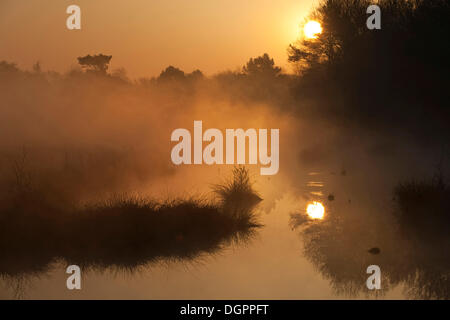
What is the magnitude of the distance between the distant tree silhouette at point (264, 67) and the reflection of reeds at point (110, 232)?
6469 cm

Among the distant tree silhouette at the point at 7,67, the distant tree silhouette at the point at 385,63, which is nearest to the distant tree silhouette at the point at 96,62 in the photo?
the distant tree silhouette at the point at 7,67

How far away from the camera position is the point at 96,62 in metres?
72.8

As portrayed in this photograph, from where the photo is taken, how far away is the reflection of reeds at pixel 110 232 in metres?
10.1

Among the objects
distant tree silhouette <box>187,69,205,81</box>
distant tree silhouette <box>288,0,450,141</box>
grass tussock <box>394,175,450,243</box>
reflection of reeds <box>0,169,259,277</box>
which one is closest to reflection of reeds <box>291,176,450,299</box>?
grass tussock <box>394,175,450,243</box>

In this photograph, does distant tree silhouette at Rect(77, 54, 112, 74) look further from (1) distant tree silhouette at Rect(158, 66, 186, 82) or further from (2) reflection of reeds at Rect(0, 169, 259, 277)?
(2) reflection of reeds at Rect(0, 169, 259, 277)

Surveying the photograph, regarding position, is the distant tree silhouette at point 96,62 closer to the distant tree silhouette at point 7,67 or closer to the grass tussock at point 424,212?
the distant tree silhouette at point 7,67

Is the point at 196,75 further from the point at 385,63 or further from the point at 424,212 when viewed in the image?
the point at 424,212

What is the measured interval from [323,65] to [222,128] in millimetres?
20146

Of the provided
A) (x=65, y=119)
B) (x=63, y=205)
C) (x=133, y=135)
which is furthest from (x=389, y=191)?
(x=65, y=119)

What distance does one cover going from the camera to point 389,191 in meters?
18.1

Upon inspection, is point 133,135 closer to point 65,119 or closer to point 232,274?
point 65,119

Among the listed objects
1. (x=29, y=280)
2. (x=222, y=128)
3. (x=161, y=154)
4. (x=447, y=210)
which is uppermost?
(x=222, y=128)

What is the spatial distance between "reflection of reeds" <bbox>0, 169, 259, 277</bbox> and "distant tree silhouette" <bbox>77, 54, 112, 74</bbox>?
63328 millimetres

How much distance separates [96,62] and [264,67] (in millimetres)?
23887
